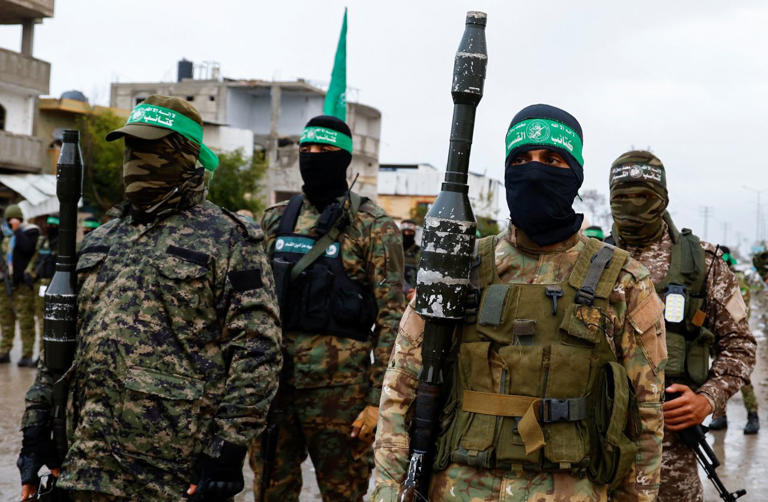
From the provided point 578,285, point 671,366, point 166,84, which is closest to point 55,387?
point 578,285

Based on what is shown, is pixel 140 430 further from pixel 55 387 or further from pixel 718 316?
pixel 718 316

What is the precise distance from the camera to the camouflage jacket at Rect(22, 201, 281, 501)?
2943 millimetres

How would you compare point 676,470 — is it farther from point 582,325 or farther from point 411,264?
point 411,264

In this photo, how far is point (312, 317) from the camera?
416 centimetres

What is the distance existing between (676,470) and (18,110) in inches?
1360

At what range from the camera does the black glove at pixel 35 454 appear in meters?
3.09

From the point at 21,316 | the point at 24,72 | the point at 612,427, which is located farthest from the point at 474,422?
the point at 24,72

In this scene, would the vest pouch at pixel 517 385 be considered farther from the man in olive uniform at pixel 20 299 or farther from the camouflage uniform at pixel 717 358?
the man in olive uniform at pixel 20 299

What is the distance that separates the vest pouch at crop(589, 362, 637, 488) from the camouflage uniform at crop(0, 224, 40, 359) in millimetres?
10109

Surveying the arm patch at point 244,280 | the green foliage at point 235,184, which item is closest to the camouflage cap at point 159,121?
the arm patch at point 244,280

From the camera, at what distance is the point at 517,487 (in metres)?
2.47

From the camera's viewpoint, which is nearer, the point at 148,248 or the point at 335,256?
the point at 148,248

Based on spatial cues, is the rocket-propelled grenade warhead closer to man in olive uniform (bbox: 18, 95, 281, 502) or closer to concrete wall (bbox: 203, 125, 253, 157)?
man in olive uniform (bbox: 18, 95, 281, 502)

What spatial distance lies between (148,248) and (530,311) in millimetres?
1450
